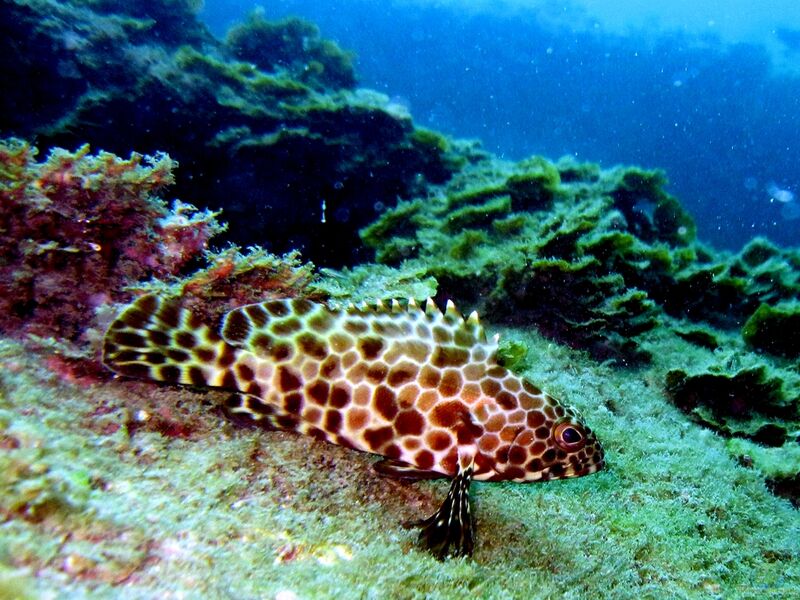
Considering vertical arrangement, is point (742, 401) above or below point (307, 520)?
above

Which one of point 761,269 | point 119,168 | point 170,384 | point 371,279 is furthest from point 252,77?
point 761,269

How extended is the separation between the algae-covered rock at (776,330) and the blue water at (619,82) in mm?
43165

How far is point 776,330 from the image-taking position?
7875 millimetres

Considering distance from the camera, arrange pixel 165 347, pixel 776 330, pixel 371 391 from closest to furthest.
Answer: pixel 165 347 → pixel 371 391 → pixel 776 330

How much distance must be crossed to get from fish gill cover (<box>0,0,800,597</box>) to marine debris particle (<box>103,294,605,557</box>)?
1.04 feet

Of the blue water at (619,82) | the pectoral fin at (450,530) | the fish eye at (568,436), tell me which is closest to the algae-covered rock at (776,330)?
the fish eye at (568,436)

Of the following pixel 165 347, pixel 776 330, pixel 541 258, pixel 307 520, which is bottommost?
pixel 307 520

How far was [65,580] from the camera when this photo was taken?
179 cm

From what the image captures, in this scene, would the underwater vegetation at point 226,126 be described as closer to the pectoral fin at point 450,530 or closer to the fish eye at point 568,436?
the fish eye at point 568,436

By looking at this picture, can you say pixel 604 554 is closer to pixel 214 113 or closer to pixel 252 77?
pixel 214 113

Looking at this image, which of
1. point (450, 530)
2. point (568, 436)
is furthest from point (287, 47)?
point (450, 530)

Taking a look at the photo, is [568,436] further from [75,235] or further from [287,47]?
[287,47]

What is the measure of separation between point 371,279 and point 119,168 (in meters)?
3.04

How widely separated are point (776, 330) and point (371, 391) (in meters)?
7.96
